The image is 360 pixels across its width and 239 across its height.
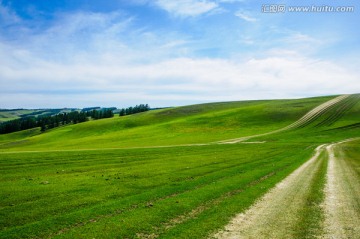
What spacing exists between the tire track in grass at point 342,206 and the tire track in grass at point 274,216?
1364mm

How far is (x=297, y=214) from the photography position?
14984 millimetres

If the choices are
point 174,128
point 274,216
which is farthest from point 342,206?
point 174,128

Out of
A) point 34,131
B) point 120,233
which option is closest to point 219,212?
point 120,233

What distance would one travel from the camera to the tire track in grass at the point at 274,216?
12.4 metres

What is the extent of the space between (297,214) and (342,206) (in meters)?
3.87

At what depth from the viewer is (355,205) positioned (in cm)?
1673

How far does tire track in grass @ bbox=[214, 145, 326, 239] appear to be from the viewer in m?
12.4

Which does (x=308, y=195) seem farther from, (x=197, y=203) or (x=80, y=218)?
(x=80, y=218)

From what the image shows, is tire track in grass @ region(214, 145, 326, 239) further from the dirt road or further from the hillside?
the hillside

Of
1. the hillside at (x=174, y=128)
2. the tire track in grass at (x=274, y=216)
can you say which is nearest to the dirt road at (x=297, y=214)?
the tire track in grass at (x=274, y=216)

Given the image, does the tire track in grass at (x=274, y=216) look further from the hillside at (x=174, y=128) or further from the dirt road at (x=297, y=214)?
the hillside at (x=174, y=128)

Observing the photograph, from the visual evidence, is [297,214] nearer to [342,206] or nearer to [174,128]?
[342,206]

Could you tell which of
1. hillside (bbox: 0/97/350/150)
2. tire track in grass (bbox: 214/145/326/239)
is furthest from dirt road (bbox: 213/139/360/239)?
hillside (bbox: 0/97/350/150)

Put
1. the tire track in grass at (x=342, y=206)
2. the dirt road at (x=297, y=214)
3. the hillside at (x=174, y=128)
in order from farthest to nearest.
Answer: the hillside at (x=174, y=128) → the tire track in grass at (x=342, y=206) → the dirt road at (x=297, y=214)
